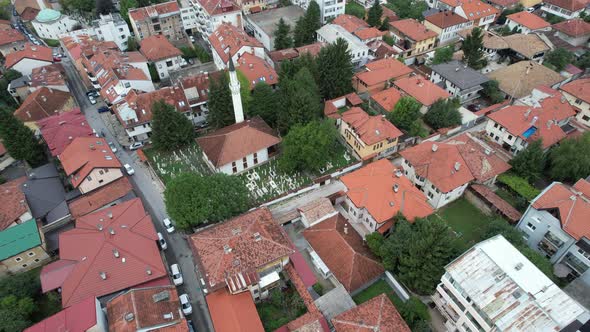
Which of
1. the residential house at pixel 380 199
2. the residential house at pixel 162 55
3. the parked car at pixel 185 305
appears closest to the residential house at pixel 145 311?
the parked car at pixel 185 305

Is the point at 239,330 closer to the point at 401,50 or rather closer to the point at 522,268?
the point at 522,268

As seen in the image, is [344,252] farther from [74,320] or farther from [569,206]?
[74,320]

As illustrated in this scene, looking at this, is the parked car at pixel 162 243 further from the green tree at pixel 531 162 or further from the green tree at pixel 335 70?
the green tree at pixel 531 162

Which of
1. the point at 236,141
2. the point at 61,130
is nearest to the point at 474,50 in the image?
the point at 236,141

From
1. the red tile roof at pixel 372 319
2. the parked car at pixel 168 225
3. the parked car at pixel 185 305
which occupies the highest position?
the red tile roof at pixel 372 319

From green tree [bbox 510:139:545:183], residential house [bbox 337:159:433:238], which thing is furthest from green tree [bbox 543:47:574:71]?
residential house [bbox 337:159:433:238]

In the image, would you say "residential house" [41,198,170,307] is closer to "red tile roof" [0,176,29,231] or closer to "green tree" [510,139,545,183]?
"red tile roof" [0,176,29,231]
